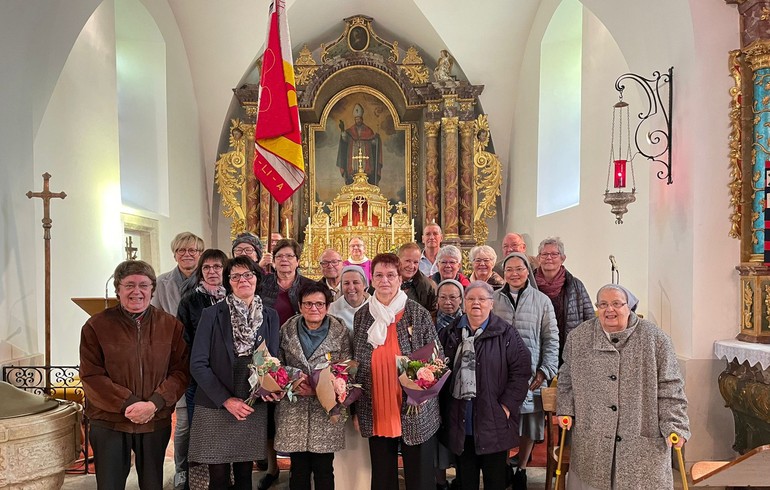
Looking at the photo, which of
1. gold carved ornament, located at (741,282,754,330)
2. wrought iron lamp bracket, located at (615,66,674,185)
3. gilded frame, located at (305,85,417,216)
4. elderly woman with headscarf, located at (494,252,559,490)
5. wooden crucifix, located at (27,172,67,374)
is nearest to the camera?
elderly woman with headscarf, located at (494,252,559,490)

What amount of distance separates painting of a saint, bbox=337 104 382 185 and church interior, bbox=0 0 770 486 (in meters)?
0.08

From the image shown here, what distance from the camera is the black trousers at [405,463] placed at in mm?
3309

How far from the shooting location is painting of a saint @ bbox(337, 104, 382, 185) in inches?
408

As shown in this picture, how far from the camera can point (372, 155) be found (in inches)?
410

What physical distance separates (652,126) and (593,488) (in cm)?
299

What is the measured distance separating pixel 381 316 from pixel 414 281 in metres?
1.11

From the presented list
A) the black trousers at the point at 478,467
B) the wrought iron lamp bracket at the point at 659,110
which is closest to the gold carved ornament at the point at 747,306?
the wrought iron lamp bracket at the point at 659,110

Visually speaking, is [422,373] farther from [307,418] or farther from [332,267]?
[332,267]

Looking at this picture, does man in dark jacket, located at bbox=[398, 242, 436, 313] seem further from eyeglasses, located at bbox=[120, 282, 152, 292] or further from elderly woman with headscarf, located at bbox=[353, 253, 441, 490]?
eyeglasses, located at bbox=[120, 282, 152, 292]

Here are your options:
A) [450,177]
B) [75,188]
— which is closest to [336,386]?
[75,188]

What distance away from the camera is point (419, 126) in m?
10.4

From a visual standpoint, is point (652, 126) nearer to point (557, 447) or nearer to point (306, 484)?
point (557, 447)

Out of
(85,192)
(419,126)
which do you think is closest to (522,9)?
(419,126)

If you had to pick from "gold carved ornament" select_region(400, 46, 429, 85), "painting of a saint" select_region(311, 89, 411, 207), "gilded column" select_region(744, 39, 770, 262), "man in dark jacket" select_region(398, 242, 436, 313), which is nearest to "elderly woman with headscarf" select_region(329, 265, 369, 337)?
"man in dark jacket" select_region(398, 242, 436, 313)
